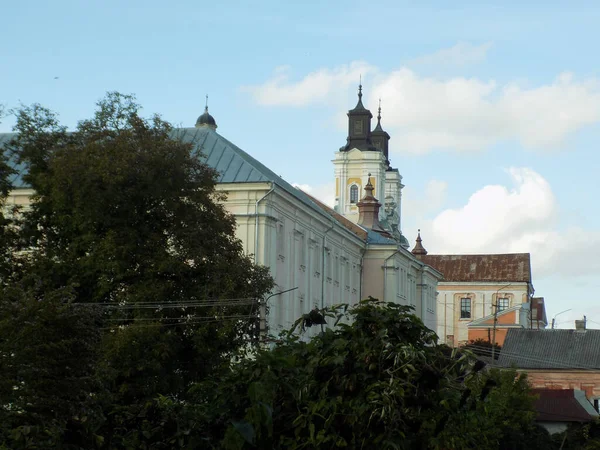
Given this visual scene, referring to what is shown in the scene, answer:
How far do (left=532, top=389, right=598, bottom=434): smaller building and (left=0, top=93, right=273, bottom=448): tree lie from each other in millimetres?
23817

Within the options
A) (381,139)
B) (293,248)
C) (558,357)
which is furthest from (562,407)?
(381,139)

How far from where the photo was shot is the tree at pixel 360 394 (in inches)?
451

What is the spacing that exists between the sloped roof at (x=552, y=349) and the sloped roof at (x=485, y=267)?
49.1 metres

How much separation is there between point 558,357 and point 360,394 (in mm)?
64677

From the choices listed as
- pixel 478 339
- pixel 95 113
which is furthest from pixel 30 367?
pixel 478 339

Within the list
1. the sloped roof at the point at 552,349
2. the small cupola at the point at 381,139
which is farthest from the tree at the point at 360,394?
the small cupola at the point at 381,139

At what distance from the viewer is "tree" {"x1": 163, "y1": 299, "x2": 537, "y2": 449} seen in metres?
11.5

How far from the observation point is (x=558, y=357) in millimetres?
74125

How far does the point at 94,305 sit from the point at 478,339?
6925 cm

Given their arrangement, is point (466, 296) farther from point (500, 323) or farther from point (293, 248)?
point (293, 248)

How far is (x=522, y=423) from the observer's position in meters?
45.2

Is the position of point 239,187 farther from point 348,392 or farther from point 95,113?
point 348,392

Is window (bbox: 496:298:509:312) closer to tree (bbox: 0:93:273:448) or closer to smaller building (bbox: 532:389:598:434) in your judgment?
smaller building (bbox: 532:389:598:434)

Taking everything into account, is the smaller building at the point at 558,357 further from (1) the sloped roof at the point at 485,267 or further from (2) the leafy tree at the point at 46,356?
(2) the leafy tree at the point at 46,356
